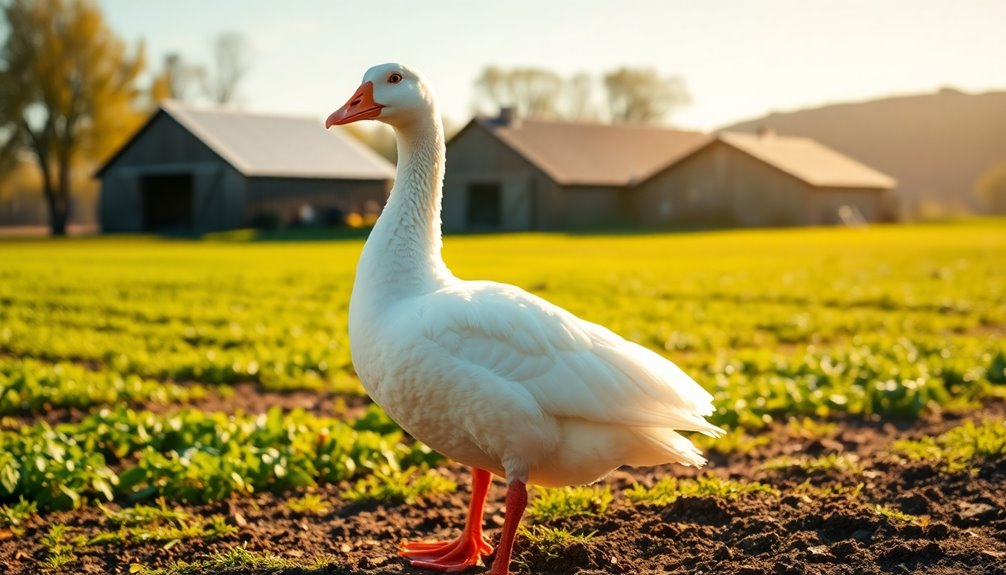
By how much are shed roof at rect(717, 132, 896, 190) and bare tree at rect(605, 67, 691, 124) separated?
27.0 metres

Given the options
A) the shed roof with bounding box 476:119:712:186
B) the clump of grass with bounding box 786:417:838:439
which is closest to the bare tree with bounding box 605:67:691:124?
the shed roof with bounding box 476:119:712:186

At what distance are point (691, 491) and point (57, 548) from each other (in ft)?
10.9

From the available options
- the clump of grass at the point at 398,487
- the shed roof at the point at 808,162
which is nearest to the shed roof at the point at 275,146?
the shed roof at the point at 808,162

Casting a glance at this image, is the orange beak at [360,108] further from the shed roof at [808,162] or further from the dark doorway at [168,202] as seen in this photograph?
the dark doorway at [168,202]

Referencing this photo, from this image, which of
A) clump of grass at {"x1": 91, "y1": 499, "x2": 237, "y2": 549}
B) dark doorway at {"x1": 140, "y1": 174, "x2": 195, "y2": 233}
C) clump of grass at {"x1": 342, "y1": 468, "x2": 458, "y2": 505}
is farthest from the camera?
dark doorway at {"x1": 140, "y1": 174, "x2": 195, "y2": 233}

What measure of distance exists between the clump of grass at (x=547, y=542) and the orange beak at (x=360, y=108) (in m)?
2.21

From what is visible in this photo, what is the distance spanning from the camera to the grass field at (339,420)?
16.3ft

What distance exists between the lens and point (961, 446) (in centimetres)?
624

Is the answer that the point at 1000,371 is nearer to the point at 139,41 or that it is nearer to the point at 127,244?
the point at 127,244

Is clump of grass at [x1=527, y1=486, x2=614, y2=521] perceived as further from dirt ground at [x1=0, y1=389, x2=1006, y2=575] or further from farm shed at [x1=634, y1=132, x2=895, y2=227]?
farm shed at [x1=634, y1=132, x2=895, y2=227]

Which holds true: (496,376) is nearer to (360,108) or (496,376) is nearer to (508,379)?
(508,379)

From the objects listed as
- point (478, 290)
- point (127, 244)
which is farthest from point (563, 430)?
point (127, 244)

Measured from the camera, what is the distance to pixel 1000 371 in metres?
8.99

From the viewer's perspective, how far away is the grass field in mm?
4977
